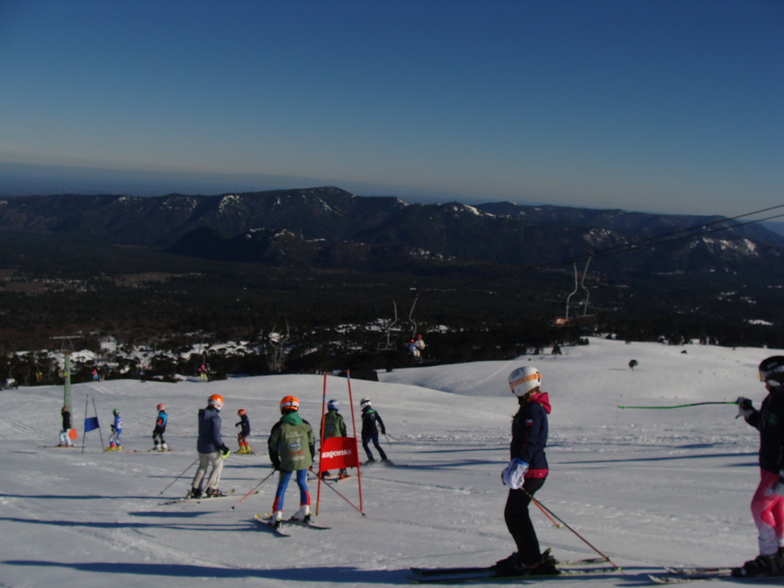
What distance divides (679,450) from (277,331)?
2861 inches

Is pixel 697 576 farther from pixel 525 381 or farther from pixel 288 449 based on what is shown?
pixel 288 449

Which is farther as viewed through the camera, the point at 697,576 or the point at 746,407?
the point at 746,407

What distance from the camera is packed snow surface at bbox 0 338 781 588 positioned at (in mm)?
5895

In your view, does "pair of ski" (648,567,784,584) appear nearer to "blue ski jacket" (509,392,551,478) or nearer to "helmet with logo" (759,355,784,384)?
"blue ski jacket" (509,392,551,478)

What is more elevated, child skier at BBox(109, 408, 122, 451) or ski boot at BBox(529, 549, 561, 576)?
ski boot at BBox(529, 549, 561, 576)

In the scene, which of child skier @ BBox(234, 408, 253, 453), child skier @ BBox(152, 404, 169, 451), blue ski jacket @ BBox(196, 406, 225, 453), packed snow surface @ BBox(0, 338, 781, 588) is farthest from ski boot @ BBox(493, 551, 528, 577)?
child skier @ BBox(152, 404, 169, 451)

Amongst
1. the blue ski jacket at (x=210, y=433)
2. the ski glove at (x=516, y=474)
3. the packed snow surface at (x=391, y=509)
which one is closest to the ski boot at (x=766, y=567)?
the packed snow surface at (x=391, y=509)

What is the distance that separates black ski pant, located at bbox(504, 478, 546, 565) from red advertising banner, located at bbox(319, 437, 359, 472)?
3.41 m

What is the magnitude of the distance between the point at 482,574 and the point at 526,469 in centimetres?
106

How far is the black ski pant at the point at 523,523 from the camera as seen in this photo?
16.5 feet

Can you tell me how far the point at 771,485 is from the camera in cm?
482

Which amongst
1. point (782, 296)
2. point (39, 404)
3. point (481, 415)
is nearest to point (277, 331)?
point (39, 404)

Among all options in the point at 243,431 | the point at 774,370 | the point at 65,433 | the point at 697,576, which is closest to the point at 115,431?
the point at 65,433

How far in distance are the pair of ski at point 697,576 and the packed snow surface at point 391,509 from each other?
→ 18cm
